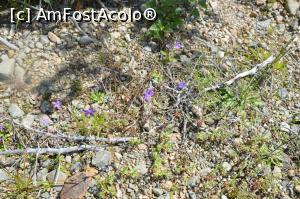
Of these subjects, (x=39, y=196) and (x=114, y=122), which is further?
(x=114, y=122)

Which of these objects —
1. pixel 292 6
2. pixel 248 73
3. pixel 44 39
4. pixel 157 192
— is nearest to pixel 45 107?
pixel 44 39

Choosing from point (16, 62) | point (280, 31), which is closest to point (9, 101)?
point (16, 62)

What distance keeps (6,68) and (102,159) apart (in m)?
1.27

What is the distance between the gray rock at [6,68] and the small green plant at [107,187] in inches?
52.6

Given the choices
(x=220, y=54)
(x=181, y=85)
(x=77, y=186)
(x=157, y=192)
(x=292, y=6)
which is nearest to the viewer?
(x=77, y=186)

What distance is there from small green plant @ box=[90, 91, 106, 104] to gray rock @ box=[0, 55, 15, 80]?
781 millimetres

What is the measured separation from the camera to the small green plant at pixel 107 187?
3.68 meters

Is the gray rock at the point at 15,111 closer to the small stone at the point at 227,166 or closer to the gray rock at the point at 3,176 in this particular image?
the gray rock at the point at 3,176

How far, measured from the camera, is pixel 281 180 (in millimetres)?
4039

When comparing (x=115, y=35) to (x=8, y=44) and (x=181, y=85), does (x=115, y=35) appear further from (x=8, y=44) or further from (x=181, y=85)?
(x=8, y=44)

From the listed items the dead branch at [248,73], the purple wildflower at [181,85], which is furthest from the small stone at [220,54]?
the purple wildflower at [181,85]

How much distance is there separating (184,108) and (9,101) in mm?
1609

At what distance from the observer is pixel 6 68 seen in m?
4.18

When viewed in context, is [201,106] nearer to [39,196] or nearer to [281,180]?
[281,180]
